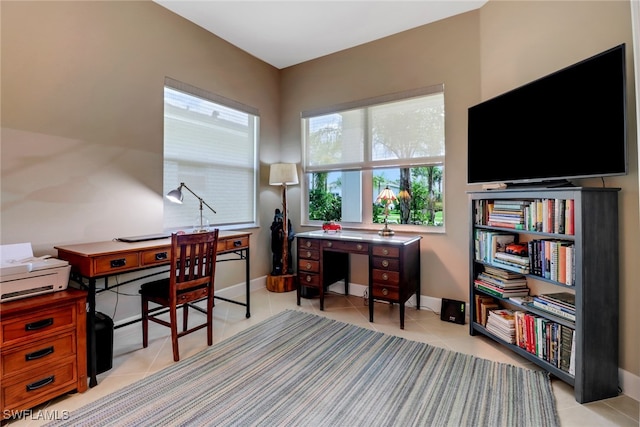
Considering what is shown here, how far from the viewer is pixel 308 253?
3080 millimetres

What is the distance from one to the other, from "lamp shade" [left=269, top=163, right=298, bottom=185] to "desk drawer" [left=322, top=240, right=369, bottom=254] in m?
1.01

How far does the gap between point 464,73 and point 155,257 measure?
3136 millimetres

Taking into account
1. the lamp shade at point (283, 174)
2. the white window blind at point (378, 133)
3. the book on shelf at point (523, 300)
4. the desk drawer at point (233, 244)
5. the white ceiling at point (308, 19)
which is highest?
the white ceiling at point (308, 19)

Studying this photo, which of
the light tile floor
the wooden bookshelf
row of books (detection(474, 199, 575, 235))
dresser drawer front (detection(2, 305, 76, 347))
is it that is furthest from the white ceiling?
the light tile floor

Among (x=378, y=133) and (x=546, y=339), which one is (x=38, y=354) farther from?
(x=378, y=133)

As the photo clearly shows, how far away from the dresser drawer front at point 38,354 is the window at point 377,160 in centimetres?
267

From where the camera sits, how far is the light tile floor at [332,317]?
5.12 ft

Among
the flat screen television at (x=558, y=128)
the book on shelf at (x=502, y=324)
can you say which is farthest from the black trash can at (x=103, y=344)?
the flat screen television at (x=558, y=128)

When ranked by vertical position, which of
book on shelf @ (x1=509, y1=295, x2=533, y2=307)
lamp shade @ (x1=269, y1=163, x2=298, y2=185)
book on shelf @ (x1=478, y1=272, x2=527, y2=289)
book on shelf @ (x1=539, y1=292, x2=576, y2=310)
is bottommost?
book on shelf @ (x1=509, y1=295, x2=533, y2=307)

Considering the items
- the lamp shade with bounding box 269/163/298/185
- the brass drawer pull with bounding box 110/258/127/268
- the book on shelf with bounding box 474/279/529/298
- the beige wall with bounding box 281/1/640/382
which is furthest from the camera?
the lamp shade with bounding box 269/163/298/185

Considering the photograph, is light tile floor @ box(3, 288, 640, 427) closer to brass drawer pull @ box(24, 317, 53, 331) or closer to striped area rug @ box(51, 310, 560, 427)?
striped area rug @ box(51, 310, 560, 427)

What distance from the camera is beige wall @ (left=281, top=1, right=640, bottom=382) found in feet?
5.65

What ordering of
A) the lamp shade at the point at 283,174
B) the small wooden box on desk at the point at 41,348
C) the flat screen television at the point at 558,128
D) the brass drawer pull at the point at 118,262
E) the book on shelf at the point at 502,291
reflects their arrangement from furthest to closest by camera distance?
1. the lamp shade at the point at 283,174
2. the book on shelf at the point at 502,291
3. the brass drawer pull at the point at 118,262
4. the flat screen television at the point at 558,128
5. the small wooden box on desk at the point at 41,348

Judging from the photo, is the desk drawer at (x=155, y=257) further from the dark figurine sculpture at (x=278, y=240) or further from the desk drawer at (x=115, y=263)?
the dark figurine sculpture at (x=278, y=240)
